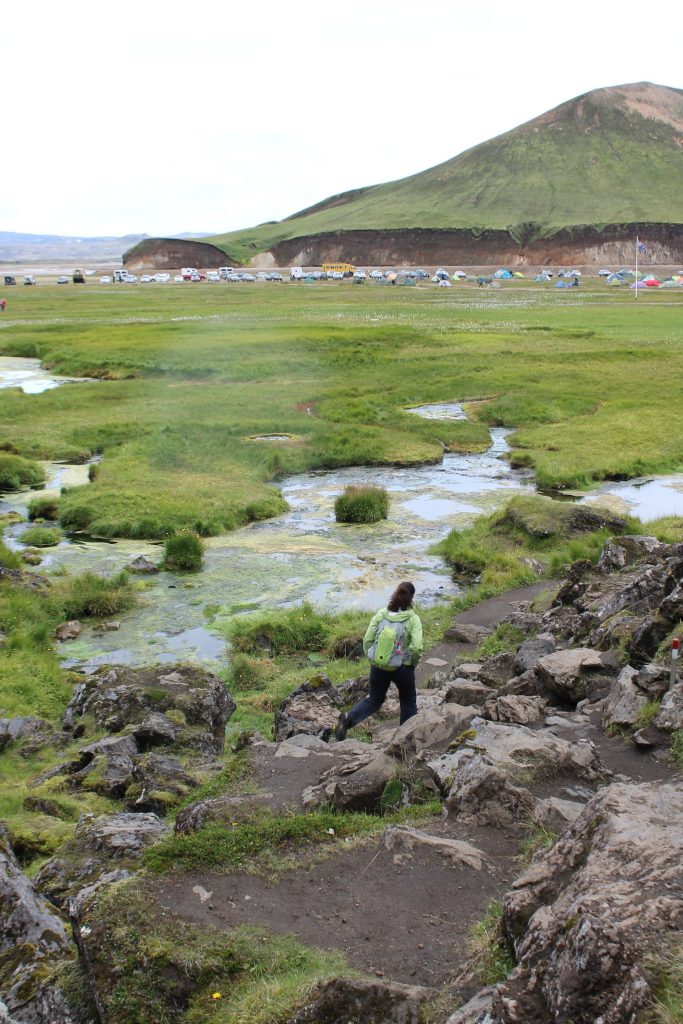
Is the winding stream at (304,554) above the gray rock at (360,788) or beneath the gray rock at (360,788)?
beneath

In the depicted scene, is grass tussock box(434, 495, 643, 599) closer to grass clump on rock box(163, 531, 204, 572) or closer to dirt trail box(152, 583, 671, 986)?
grass clump on rock box(163, 531, 204, 572)

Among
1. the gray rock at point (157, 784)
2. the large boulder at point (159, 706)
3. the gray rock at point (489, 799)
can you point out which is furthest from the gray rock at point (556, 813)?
the large boulder at point (159, 706)

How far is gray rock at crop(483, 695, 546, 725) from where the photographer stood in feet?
45.1

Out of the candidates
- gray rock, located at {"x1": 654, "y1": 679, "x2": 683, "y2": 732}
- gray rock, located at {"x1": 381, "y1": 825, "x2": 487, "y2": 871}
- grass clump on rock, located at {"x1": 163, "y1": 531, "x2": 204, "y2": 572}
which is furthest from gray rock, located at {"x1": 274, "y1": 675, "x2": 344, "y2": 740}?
grass clump on rock, located at {"x1": 163, "y1": 531, "x2": 204, "y2": 572}

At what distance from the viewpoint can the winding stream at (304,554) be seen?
22.1 metres

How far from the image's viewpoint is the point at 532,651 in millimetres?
17156

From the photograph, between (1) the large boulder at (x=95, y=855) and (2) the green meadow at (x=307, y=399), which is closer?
(1) the large boulder at (x=95, y=855)

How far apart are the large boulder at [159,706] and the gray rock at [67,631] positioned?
13.2ft

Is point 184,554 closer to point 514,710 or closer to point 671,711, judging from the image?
point 514,710

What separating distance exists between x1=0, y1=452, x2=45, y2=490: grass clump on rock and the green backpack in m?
24.0

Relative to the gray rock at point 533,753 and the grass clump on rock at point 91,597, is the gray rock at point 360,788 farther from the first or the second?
the grass clump on rock at point 91,597

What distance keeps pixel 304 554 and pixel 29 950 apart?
18591 mm

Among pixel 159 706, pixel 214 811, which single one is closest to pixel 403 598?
pixel 214 811

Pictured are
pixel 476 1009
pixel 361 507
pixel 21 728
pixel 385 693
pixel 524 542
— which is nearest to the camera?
pixel 476 1009
